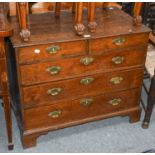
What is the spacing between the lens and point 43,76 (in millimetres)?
1962

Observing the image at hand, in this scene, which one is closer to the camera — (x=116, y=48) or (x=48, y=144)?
(x=116, y=48)

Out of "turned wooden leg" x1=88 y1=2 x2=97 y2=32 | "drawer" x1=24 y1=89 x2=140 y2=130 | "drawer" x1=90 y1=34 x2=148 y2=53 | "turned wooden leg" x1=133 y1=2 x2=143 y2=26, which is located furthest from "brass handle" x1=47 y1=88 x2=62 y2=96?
"turned wooden leg" x1=133 y1=2 x2=143 y2=26

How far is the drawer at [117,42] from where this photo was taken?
6.46 feet

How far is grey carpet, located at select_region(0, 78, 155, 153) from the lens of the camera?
7.36 ft

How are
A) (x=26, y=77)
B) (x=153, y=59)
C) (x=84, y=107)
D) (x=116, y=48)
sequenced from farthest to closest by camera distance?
(x=153, y=59)
(x=84, y=107)
(x=116, y=48)
(x=26, y=77)

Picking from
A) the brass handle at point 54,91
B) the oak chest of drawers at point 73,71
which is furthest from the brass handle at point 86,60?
the brass handle at point 54,91

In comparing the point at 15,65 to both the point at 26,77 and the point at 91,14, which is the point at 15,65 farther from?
the point at 91,14

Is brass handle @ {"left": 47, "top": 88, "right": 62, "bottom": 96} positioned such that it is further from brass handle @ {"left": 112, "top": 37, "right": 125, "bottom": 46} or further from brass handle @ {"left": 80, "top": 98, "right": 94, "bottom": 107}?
brass handle @ {"left": 112, "top": 37, "right": 125, "bottom": 46}

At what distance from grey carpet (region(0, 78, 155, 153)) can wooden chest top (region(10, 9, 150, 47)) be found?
2.73 ft

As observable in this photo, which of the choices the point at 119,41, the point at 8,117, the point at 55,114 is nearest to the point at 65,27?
the point at 119,41

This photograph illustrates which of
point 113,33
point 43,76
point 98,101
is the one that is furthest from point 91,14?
point 98,101

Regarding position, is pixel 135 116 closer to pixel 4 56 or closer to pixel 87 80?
pixel 87 80

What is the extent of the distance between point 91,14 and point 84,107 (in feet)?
2.29

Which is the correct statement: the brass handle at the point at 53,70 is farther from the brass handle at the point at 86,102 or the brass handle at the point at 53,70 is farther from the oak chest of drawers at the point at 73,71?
the brass handle at the point at 86,102
